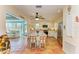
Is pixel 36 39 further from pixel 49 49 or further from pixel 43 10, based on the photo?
pixel 43 10

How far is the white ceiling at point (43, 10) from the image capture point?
2000 mm

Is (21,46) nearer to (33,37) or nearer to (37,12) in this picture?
(33,37)

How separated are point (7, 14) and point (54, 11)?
0.70 m

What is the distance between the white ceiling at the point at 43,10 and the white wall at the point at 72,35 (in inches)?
5.3

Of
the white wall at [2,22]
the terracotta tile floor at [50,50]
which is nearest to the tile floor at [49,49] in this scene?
the terracotta tile floor at [50,50]

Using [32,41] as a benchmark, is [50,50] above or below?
below

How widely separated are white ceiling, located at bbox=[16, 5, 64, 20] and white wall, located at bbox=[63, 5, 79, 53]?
14 cm

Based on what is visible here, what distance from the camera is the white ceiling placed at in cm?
200

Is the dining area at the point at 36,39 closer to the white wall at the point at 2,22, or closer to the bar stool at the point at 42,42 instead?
the bar stool at the point at 42,42

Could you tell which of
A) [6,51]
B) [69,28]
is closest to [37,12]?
[69,28]

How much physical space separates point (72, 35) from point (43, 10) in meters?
0.57

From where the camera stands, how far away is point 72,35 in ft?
6.66

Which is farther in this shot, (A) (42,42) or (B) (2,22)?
(A) (42,42)

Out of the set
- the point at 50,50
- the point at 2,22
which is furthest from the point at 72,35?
the point at 2,22
